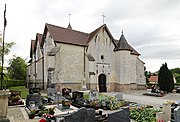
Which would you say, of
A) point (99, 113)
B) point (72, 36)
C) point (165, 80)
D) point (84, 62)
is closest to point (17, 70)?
point (72, 36)

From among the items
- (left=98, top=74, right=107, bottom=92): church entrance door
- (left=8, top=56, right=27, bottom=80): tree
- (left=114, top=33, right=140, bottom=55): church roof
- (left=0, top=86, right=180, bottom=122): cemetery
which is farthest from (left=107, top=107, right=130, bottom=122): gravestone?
(left=8, top=56, right=27, bottom=80): tree

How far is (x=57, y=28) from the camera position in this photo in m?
27.4

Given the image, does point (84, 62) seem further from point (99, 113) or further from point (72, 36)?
point (99, 113)

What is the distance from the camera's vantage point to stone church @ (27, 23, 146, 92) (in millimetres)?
25062

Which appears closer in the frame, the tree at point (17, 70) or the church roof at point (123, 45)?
the church roof at point (123, 45)

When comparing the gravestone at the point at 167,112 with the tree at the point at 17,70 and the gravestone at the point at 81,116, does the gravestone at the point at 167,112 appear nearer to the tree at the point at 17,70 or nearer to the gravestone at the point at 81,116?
the gravestone at the point at 81,116

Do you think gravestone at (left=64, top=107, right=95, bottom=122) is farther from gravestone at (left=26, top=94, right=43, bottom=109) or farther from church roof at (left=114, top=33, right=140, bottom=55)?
church roof at (left=114, top=33, right=140, bottom=55)

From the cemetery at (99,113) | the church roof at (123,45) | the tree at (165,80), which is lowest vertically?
Result: the cemetery at (99,113)

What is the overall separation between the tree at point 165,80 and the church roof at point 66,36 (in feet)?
39.7

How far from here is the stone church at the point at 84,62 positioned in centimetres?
2506

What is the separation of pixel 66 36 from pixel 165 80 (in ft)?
51.3

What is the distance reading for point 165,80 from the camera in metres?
25.4

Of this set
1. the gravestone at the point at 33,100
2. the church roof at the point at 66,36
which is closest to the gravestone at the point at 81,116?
the gravestone at the point at 33,100

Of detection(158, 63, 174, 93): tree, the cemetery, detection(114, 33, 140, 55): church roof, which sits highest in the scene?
detection(114, 33, 140, 55): church roof
